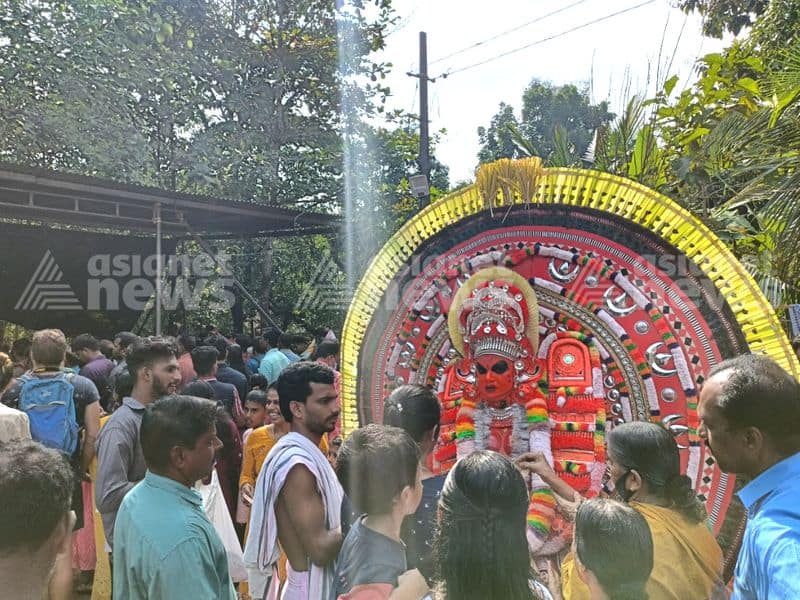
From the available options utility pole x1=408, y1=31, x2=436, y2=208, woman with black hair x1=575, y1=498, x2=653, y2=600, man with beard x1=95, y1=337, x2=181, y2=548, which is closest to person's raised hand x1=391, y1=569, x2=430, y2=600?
woman with black hair x1=575, y1=498, x2=653, y2=600

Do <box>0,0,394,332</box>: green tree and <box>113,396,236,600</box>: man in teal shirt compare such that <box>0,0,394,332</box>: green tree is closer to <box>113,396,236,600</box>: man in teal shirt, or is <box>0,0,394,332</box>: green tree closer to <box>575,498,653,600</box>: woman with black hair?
<box>113,396,236,600</box>: man in teal shirt

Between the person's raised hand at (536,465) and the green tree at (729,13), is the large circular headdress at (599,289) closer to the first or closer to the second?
the person's raised hand at (536,465)

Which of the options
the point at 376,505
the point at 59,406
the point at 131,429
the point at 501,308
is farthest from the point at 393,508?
the point at 59,406

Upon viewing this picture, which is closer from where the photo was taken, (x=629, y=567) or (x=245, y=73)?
(x=629, y=567)

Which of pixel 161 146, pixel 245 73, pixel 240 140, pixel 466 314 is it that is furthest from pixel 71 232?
pixel 466 314

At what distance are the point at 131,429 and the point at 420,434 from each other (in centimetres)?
125

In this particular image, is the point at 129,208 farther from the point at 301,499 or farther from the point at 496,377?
the point at 301,499

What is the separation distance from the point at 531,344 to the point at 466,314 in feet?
0.93

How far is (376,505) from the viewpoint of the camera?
190 cm

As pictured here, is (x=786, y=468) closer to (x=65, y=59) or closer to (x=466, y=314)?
(x=466, y=314)

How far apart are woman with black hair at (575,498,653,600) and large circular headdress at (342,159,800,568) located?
84cm

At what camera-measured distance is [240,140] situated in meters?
12.0

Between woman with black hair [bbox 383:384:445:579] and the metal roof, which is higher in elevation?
the metal roof

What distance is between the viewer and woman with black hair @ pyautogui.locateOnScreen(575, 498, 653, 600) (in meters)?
1.66
